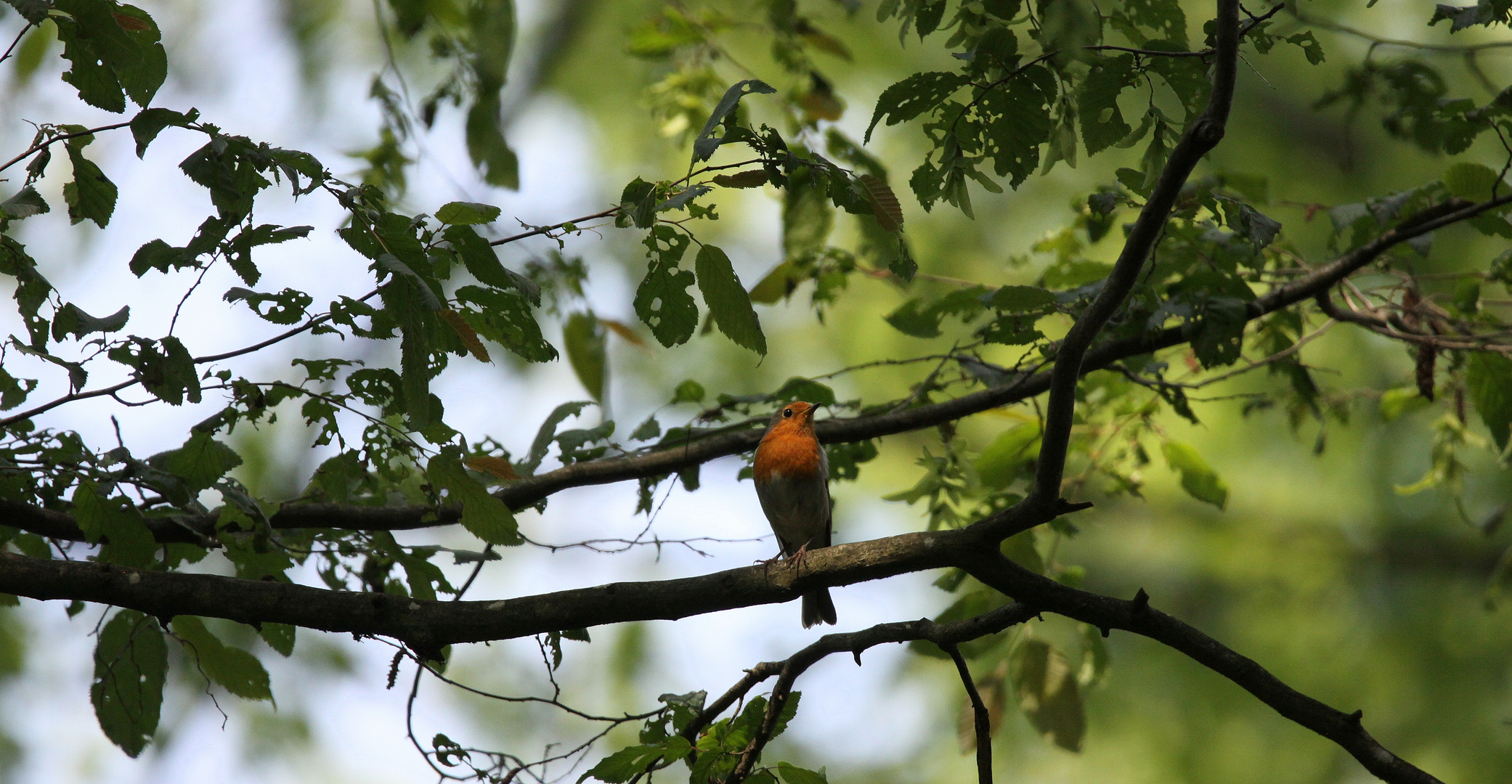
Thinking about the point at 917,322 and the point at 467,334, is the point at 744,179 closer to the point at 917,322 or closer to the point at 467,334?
the point at 467,334

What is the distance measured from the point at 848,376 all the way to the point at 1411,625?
4550 mm

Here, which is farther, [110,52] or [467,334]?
[467,334]

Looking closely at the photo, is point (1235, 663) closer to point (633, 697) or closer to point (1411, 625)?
point (1411, 625)

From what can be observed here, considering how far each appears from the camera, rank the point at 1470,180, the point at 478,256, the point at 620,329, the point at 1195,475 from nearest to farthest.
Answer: the point at 478,256, the point at 1470,180, the point at 1195,475, the point at 620,329

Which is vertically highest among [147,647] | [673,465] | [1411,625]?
[1411,625]

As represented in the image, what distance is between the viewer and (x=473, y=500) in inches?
101

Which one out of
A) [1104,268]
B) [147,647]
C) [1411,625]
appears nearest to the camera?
[147,647]

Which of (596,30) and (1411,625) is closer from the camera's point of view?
(1411,625)

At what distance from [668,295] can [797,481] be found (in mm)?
2812

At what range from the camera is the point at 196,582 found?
260 cm

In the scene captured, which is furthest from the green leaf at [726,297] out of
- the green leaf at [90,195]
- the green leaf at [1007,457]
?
the green leaf at [1007,457]

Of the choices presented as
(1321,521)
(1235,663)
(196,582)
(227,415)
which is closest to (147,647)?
(196,582)

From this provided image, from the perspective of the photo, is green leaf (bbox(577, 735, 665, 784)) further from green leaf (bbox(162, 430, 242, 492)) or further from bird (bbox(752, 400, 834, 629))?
bird (bbox(752, 400, 834, 629))

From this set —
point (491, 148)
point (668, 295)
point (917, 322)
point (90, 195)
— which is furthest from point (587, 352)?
point (90, 195)
